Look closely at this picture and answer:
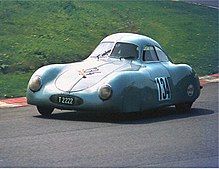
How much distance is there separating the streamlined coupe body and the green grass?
302 centimetres

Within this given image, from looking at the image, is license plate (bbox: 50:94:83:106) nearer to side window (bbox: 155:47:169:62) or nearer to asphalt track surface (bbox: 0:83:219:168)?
asphalt track surface (bbox: 0:83:219:168)

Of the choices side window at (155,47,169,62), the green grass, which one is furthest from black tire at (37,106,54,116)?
the green grass

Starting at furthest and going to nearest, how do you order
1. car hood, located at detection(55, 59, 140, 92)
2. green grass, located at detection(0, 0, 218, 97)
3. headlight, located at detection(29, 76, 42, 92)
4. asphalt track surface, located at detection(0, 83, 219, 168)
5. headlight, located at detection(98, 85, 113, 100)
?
1. green grass, located at detection(0, 0, 218, 97)
2. headlight, located at detection(29, 76, 42, 92)
3. car hood, located at detection(55, 59, 140, 92)
4. headlight, located at detection(98, 85, 113, 100)
5. asphalt track surface, located at detection(0, 83, 219, 168)

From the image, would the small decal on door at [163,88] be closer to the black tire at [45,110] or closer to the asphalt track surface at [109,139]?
the asphalt track surface at [109,139]

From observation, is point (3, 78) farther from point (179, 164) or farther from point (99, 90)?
point (179, 164)

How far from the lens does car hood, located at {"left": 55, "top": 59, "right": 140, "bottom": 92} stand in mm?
10836

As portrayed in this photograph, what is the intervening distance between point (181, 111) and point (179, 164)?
14.9ft

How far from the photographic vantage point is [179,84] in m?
11.8

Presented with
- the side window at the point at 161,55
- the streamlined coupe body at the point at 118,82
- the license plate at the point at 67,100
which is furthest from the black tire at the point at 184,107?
the license plate at the point at 67,100

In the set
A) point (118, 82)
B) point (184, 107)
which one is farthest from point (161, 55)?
point (118, 82)

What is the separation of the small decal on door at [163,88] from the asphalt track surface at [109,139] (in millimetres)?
300

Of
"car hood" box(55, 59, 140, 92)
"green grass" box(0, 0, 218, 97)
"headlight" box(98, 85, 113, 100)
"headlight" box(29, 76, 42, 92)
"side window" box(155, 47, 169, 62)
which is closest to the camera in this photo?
"headlight" box(98, 85, 113, 100)

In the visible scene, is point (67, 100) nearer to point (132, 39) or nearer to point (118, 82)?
point (118, 82)

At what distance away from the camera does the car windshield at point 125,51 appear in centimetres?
1184
